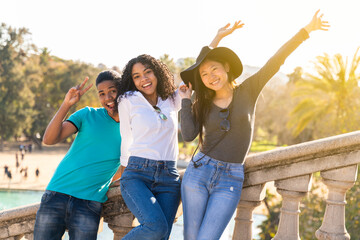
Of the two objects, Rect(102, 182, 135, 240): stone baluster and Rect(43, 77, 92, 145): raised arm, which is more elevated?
Rect(43, 77, 92, 145): raised arm

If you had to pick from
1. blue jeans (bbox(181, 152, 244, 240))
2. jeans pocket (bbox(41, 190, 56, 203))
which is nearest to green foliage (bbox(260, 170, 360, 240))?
blue jeans (bbox(181, 152, 244, 240))

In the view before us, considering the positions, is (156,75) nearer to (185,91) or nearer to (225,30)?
(185,91)

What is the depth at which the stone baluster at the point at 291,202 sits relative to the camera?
2678 millimetres

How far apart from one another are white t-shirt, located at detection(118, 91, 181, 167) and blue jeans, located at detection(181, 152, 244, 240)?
1.05ft

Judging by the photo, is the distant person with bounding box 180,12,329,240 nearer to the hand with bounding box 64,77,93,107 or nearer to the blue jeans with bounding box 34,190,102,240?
the blue jeans with bounding box 34,190,102,240

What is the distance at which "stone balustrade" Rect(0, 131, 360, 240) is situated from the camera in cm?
259

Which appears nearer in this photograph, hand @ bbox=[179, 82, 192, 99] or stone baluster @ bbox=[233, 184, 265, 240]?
stone baluster @ bbox=[233, 184, 265, 240]

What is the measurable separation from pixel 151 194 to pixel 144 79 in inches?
36.0

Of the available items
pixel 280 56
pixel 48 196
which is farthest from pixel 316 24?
pixel 48 196

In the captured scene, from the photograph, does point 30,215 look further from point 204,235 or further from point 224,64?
point 224,64

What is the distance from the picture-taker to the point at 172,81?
336cm

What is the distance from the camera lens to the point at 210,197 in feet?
8.77

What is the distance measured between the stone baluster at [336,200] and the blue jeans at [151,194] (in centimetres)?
101

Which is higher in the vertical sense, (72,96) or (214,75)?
(214,75)
